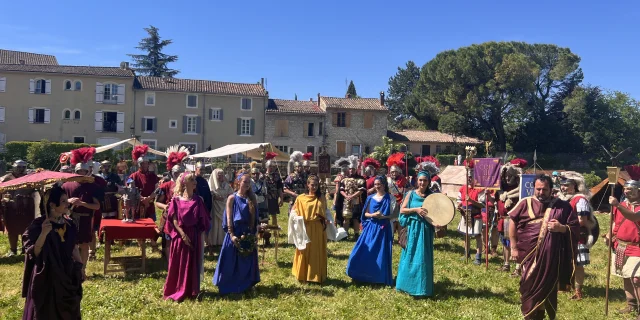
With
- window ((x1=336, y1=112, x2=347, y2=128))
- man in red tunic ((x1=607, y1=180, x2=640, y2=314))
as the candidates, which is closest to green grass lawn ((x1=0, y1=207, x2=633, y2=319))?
man in red tunic ((x1=607, y1=180, x2=640, y2=314))

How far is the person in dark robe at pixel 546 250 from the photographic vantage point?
4941 millimetres

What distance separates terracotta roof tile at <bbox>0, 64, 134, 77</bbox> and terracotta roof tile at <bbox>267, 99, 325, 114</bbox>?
39.9 ft

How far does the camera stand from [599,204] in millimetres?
17062

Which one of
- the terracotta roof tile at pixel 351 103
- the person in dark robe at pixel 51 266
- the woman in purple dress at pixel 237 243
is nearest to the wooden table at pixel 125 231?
the woman in purple dress at pixel 237 243

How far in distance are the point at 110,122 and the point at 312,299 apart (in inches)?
1472

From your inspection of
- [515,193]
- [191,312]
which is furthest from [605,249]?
[191,312]

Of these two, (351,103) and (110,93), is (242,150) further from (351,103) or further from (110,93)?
(351,103)

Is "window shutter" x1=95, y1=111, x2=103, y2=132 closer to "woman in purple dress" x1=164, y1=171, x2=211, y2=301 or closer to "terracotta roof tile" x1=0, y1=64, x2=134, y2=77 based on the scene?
"terracotta roof tile" x1=0, y1=64, x2=134, y2=77

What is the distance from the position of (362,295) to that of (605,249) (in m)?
6.80

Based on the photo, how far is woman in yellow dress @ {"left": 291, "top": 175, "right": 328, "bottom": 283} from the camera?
6.85 metres

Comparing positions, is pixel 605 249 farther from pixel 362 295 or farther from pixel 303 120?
pixel 303 120

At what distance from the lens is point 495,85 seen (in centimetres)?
4422

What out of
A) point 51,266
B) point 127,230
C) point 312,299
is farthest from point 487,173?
point 51,266

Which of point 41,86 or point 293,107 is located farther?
point 293,107
